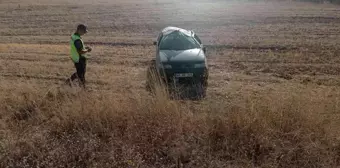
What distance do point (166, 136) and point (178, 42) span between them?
5.97 meters

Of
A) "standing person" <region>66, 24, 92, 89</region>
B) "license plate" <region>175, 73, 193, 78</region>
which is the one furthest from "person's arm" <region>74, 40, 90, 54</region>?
"license plate" <region>175, 73, 193, 78</region>

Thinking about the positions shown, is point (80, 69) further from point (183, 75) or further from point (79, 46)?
point (183, 75)

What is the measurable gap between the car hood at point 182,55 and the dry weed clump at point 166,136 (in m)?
3.76

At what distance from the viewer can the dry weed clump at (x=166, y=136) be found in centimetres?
387

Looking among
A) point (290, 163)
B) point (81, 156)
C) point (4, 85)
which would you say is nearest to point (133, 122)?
point (81, 156)

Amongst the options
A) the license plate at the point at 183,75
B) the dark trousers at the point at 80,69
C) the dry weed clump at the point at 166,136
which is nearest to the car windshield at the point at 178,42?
the license plate at the point at 183,75

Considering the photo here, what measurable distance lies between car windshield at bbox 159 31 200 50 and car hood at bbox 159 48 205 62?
0.32 m

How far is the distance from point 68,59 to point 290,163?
10898 mm

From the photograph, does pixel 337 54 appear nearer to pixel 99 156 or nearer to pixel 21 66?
pixel 99 156

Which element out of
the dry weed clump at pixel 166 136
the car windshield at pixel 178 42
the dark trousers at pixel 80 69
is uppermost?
the car windshield at pixel 178 42

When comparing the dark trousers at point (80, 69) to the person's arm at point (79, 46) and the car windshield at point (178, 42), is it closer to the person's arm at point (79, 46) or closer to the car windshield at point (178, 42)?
the person's arm at point (79, 46)

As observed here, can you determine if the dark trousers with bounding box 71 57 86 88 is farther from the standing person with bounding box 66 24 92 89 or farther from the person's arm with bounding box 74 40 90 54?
the person's arm with bounding box 74 40 90 54

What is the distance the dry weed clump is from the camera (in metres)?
3.87

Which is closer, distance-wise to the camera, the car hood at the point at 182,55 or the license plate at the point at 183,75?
the license plate at the point at 183,75
